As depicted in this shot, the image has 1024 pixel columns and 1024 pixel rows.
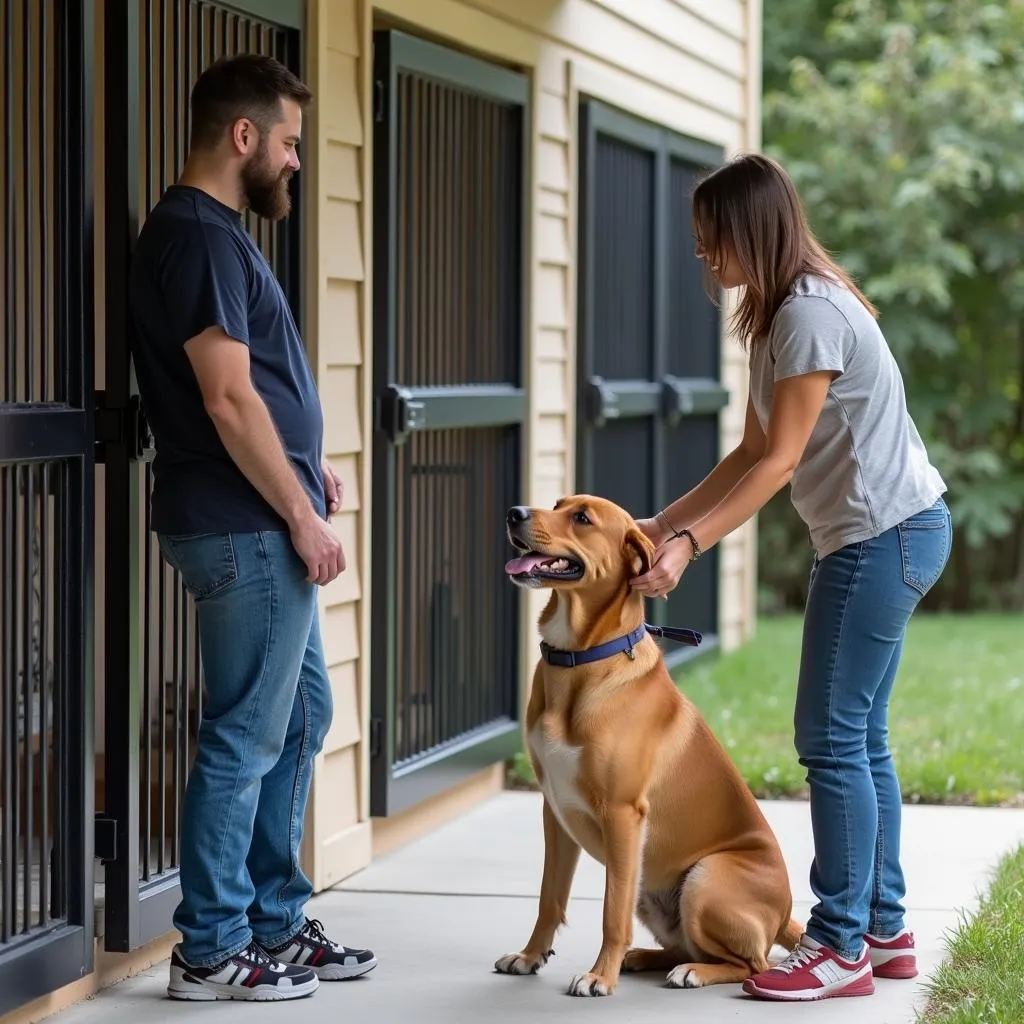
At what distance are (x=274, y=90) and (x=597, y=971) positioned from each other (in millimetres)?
1965

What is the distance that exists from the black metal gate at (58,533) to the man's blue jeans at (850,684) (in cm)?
152

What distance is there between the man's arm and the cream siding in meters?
1.21

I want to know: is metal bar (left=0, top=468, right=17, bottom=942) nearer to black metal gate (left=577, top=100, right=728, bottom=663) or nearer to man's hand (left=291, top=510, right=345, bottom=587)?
man's hand (left=291, top=510, right=345, bottom=587)

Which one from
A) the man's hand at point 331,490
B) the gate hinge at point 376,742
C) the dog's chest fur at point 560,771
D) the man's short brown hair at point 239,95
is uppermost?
the man's short brown hair at point 239,95

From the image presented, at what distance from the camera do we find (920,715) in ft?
23.6

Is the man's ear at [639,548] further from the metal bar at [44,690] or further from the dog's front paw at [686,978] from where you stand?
the metal bar at [44,690]

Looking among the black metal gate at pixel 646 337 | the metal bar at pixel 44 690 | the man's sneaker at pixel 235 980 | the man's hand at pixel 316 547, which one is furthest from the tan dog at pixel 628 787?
the black metal gate at pixel 646 337

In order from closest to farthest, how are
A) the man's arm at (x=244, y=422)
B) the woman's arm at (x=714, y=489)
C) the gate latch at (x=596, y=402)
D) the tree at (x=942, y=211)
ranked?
the man's arm at (x=244, y=422)
the woman's arm at (x=714, y=489)
the gate latch at (x=596, y=402)
the tree at (x=942, y=211)

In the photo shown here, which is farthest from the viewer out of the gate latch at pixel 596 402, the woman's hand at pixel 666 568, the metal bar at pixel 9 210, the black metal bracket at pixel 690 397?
the black metal bracket at pixel 690 397

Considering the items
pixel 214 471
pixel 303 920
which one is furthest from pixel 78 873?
pixel 214 471

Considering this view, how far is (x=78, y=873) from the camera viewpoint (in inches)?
139

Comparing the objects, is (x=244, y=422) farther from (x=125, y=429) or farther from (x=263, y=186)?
(x=263, y=186)

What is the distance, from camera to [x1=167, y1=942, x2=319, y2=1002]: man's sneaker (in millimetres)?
3586

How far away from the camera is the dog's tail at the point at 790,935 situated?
12.6 feet
